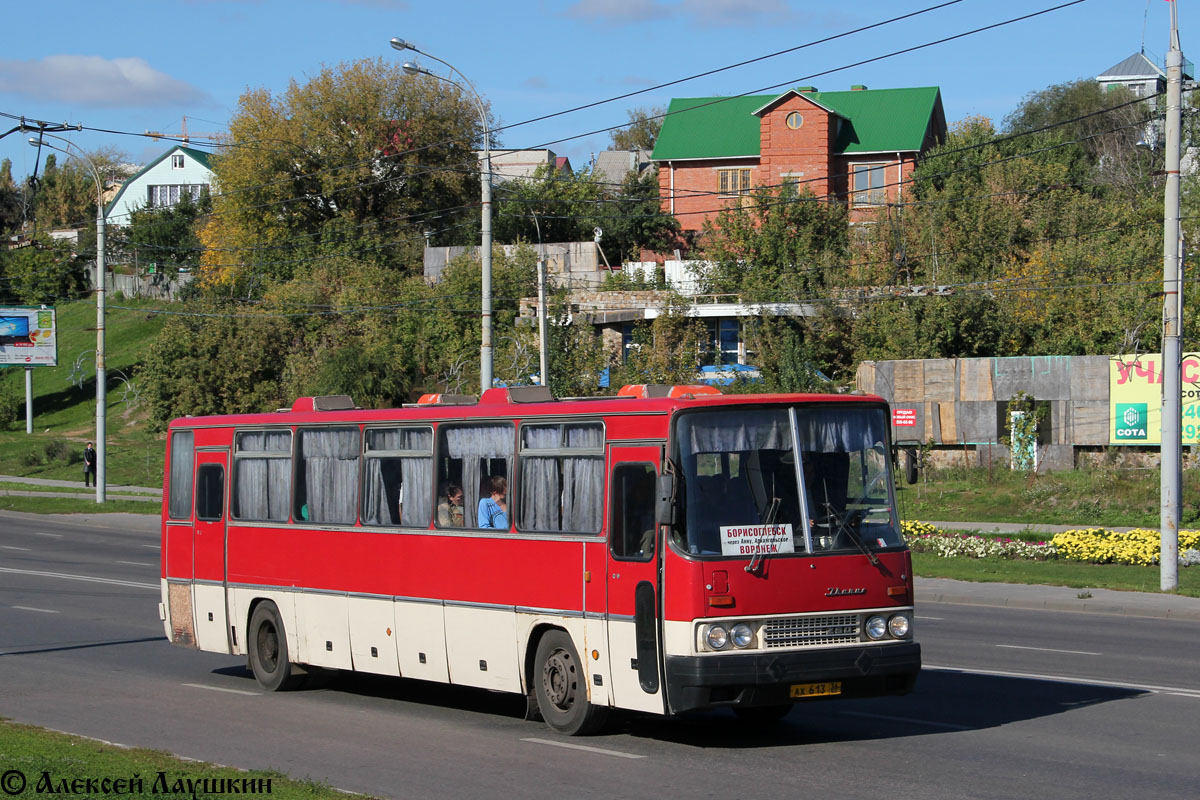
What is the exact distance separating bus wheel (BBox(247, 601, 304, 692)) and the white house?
10012 centimetres

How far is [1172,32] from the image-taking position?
70.9 ft

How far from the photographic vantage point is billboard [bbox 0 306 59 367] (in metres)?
70.9

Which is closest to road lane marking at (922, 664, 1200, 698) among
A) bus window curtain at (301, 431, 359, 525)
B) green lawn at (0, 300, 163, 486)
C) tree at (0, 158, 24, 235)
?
bus window curtain at (301, 431, 359, 525)

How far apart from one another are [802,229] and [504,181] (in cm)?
3456

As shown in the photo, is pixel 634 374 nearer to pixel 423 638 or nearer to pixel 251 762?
pixel 423 638

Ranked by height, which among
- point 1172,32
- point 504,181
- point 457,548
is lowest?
point 457,548

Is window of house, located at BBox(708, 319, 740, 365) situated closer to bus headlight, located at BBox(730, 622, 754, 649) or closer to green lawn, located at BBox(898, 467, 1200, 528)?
green lawn, located at BBox(898, 467, 1200, 528)

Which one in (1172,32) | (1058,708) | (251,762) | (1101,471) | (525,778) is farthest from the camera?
(1101,471)

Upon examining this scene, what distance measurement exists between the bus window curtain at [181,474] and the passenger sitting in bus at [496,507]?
5.41 metres

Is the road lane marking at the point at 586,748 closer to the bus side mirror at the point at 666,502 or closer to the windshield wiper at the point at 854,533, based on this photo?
the bus side mirror at the point at 666,502

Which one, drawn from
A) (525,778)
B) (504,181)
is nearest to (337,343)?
(504,181)

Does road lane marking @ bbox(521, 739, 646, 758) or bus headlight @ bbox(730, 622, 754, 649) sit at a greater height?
bus headlight @ bbox(730, 622, 754, 649)

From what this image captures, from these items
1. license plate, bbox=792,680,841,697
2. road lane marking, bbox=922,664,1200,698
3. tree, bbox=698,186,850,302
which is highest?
tree, bbox=698,186,850,302

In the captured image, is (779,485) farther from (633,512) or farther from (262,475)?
(262,475)
